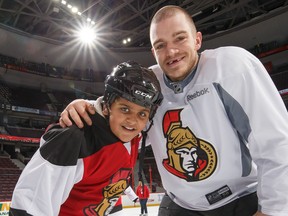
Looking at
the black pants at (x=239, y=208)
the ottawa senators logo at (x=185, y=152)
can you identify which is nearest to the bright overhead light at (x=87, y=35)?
the ottawa senators logo at (x=185, y=152)

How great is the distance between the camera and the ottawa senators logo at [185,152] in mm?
1623

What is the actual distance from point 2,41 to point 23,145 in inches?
244

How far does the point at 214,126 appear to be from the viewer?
1.59 meters

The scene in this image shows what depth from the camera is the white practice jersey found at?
1.30m

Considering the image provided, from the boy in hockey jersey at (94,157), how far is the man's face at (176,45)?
0.46ft

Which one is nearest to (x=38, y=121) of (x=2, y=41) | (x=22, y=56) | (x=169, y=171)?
(x=22, y=56)

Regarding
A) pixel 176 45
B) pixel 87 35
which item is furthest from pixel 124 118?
pixel 87 35

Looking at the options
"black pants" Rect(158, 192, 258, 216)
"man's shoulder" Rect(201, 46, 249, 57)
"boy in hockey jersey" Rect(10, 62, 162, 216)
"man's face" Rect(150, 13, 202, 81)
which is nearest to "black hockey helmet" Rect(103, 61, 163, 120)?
"boy in hockey jersey" Rect(10, 62, 162, 216)

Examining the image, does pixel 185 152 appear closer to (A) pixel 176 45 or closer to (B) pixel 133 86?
(B) pixel 133 86

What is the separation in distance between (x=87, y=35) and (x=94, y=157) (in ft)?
50.0

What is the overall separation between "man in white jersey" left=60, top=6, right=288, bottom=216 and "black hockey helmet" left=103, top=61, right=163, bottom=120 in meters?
0.14

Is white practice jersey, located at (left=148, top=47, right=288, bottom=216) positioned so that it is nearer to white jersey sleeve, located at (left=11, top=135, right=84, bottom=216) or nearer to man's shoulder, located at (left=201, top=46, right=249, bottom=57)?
man's shoulder, located at (left=201, top=46, right=249, bottom=57)

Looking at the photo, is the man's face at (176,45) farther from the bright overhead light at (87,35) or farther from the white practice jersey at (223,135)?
the bright overhead light at (87,35)

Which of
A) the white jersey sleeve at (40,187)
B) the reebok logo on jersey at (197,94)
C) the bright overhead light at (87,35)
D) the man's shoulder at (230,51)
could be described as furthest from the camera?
the bright overhead light at (87,35)
